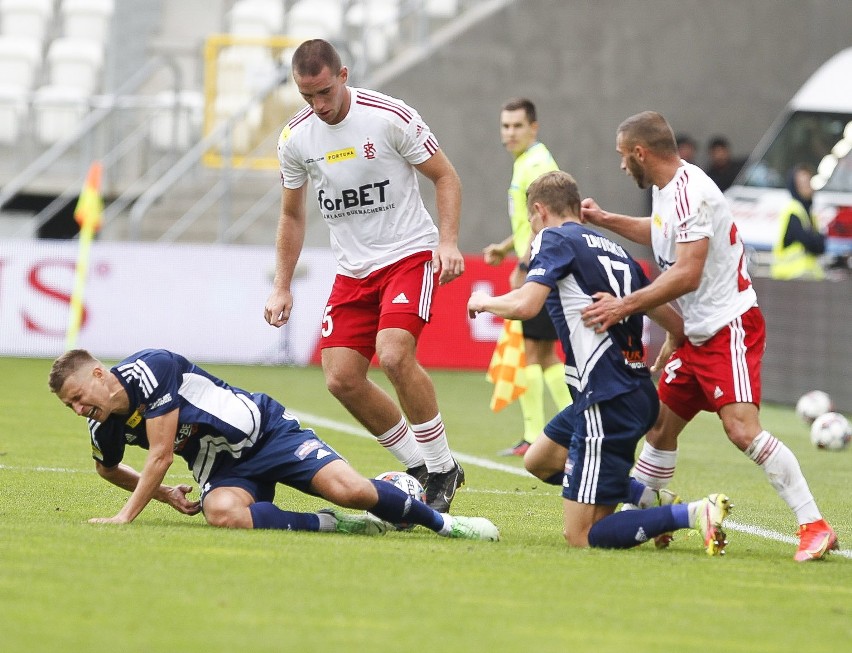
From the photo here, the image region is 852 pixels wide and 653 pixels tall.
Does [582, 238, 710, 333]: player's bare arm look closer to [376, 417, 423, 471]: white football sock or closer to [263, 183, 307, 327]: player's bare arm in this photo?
[376, 417, 423, 471]: white football sock

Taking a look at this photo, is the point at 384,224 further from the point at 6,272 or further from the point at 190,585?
the point at 6,272

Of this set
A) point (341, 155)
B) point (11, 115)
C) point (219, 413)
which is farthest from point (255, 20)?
point (219, 413)

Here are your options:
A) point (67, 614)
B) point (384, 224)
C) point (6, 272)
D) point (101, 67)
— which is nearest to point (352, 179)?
point (384, 224)

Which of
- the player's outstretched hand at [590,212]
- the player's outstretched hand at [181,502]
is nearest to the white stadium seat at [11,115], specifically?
the player's outstretched hand at [181,502]

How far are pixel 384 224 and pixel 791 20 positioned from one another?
17.7 meters

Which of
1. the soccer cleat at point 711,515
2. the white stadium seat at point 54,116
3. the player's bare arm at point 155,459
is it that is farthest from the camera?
the white stadium seat at point 54,116

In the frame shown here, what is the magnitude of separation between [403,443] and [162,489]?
4.40 ft

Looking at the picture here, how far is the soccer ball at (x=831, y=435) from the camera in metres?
11.1

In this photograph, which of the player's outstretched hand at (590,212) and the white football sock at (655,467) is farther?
the white football sock at (655,467)

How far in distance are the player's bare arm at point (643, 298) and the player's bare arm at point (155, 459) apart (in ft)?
5.55

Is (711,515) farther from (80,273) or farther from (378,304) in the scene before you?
(80,273)

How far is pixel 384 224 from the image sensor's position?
23.3ft

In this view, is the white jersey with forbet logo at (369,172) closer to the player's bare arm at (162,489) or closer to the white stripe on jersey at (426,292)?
the white stripe on jersey at (426,292)

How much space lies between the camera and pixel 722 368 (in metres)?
6.10
